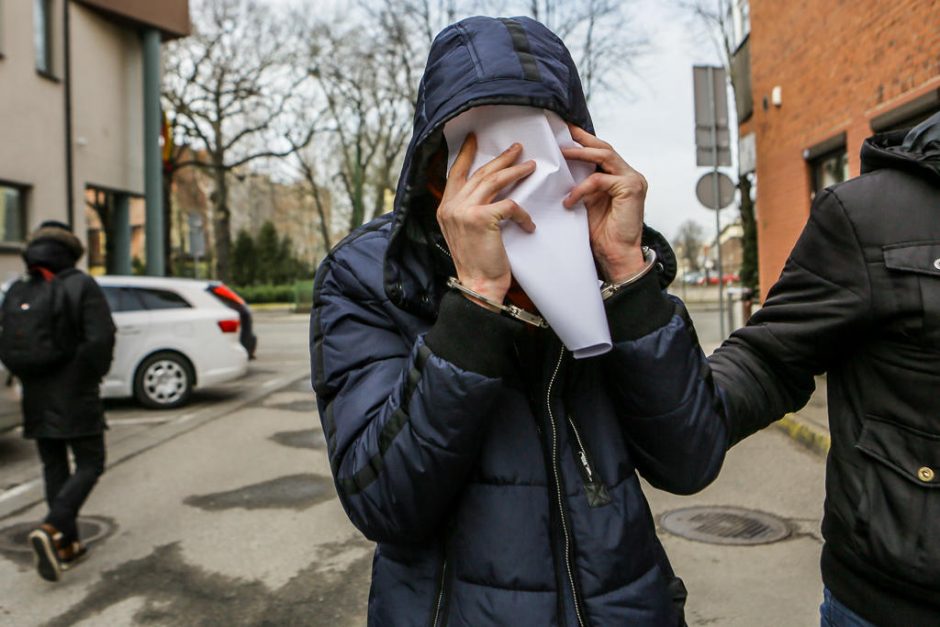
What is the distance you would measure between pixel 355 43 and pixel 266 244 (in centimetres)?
2670

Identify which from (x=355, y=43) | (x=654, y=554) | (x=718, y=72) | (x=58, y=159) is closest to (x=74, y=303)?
(x=654, y=554)

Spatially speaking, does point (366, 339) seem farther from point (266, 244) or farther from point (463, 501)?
point (266, 244)

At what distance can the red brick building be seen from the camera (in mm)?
7816

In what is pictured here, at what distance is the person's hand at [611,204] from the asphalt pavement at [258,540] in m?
3.09

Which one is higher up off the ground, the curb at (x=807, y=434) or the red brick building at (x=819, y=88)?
the red brick building at (x=819, y=88)

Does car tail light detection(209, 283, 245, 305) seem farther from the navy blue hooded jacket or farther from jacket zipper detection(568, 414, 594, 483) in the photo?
jacket zipper detection(568, 414, 594, 483)

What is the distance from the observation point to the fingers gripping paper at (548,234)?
1290 millimetres

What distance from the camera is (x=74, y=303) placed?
5.04m

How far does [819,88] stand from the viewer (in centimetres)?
1030

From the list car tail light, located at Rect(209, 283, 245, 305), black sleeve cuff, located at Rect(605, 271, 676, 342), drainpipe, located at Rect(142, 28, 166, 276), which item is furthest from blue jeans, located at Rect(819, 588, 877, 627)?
drainpipe, located at Rect(142, 28, 166, 276)

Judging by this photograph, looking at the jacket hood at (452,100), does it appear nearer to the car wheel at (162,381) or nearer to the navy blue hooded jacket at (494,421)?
the navy blue hooded jacket at (494,421)

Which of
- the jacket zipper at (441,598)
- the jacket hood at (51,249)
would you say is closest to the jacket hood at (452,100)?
the jacket zipper at (441,598)

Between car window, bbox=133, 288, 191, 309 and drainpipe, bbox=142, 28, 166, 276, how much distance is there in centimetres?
865

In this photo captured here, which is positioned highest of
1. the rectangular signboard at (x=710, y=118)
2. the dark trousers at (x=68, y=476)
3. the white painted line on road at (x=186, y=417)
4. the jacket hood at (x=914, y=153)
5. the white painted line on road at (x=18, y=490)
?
the rectangular signboard at (x=710, y=118)
